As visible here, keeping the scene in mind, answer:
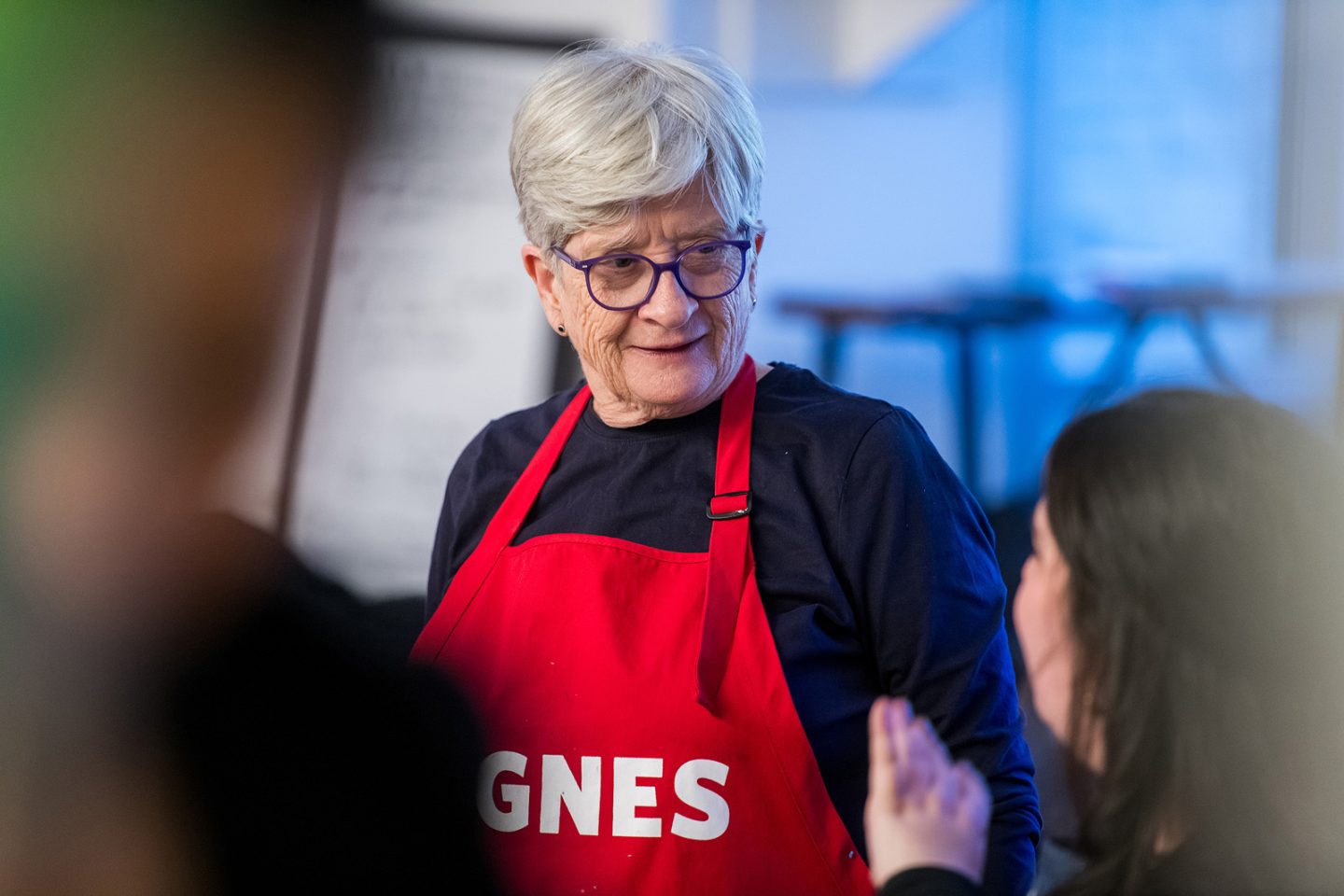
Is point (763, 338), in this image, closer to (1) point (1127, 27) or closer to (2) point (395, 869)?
(1) point (1127, 27)

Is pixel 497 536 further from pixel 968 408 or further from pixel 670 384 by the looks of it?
pixel 968 408

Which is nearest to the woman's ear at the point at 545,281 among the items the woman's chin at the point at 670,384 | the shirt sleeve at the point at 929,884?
the woman's chin at the point at 670,384

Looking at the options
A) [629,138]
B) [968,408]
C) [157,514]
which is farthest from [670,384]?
[968,408]

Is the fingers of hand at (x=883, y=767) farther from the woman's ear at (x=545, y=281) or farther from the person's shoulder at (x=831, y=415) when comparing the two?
the woman's ear at (x=545, y=281)

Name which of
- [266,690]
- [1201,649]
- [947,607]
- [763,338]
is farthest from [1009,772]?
[763,338]

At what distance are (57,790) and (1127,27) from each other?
4421 millimetres

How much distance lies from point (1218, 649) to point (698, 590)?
1.70 feet

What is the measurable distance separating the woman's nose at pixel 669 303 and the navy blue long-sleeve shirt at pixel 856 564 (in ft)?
0.46

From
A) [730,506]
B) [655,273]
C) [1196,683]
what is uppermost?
[655,273]

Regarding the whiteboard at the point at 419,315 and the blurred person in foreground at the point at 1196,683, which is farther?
the whiteboard at the point at 419,315

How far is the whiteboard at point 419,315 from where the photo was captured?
2.84 metres

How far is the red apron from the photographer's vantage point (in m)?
1.24

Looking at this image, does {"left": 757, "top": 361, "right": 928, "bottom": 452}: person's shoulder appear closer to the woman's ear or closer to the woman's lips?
the woman's lips

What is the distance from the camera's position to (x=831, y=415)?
1.37m
